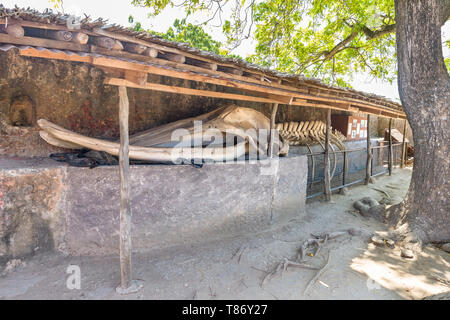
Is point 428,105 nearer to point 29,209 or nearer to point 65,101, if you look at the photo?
point 65,101

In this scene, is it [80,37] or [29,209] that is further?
[29,209]

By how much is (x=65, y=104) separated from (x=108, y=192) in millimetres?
1372

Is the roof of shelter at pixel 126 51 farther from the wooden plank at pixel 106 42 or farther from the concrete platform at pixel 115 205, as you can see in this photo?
the concrete platform at pixel 115 205

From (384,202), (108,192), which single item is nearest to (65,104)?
(108,192)

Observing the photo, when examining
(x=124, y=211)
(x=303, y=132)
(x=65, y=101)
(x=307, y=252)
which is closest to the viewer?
(x=124, y=211)

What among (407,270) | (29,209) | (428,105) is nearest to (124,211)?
(29,209)

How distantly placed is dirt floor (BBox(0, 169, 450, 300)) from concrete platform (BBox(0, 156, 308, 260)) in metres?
0.19

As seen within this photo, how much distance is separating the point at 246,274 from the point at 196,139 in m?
A: 2.00

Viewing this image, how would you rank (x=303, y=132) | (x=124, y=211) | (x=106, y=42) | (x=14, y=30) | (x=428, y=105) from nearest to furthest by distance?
(x=14, y=30), (x=106, y=42), (x=124, y=211), (x=428, y=105), (x=303, y=132)

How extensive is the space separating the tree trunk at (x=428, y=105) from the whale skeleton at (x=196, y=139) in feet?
7.26

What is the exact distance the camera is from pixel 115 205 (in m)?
3.33

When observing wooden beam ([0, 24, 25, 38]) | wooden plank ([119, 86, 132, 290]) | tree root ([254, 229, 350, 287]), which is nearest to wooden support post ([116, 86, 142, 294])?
wooden plank ([119, 86, 132, 290])

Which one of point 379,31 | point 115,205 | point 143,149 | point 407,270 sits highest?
point 379,31
